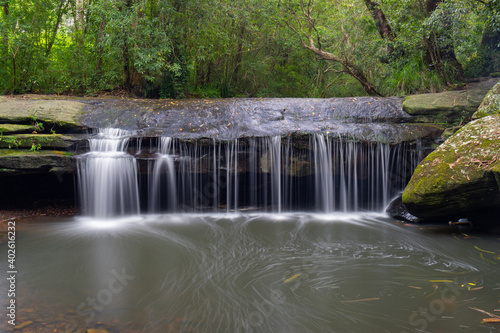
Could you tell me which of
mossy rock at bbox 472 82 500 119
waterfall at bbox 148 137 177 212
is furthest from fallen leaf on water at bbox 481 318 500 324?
waterfall at bbox 148 137 177 212

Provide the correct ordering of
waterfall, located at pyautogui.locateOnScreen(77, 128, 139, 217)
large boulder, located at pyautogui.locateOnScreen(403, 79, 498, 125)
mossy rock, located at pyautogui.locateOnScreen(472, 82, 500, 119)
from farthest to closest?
large boulder, located at pyautogui.locateOnScreen(403, 79, 498, 125)
waterfall, located at pyautogui.locateOnScreen(77, 128, 139, 217)
mossy rock, located at pyautogui.locateOnScreen(472, 82, 500, 119)

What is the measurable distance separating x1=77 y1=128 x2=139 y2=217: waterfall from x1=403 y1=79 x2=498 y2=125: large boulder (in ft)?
25.0

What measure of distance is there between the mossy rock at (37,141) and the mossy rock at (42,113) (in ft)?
2.29

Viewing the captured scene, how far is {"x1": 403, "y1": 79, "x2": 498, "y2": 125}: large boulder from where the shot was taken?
8.75 m

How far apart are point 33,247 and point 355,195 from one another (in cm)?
693

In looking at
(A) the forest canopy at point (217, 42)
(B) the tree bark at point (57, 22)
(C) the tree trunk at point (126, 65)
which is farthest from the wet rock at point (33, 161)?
(B) the tree bark at point (57, 22)

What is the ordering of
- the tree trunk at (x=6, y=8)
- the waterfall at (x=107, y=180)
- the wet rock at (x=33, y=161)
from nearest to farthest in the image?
the wet rock at (x=33, y=161) < the waterfall at (x=107, y=180) < the tree trunk at (x=6, y=8)

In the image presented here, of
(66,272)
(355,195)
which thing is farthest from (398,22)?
(66,272)

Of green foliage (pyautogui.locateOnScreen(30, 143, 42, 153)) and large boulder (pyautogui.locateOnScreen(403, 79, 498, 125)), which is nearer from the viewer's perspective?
green foliage (pyautogui.locateOnScreen(30, 143, 42, 153))

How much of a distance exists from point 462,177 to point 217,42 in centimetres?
1026

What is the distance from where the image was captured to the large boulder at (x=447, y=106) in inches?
344

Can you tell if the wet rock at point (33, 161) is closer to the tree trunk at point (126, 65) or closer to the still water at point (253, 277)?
the still water at point (253, 277)

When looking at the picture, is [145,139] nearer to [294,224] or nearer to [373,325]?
[294,224]

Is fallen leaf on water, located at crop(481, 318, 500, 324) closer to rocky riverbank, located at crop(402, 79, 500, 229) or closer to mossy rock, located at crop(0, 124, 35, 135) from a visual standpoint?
rocky riverbank, located at crop(402, 79, 500, 229)
